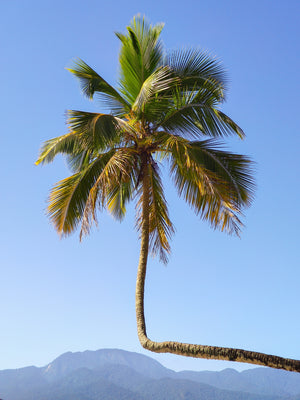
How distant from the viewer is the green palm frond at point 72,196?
10547 millimetres

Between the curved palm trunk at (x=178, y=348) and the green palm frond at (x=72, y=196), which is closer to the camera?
the curved palm trunk at (x=178, y=348)

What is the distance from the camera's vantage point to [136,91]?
432 inches

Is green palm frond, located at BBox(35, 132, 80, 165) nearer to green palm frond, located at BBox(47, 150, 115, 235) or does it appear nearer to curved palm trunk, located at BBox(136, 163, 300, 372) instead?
green palm frond, located at BBox(47, 150, 115, 235)

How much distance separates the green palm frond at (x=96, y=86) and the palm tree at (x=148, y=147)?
0.9 inches

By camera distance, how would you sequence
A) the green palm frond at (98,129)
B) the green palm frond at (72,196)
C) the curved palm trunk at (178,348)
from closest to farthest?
the curved palm trunk at (178,348) → the green palm frond at (98,129) → the green palm frond at (72,196)

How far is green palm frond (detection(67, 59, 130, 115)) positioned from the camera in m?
11.2

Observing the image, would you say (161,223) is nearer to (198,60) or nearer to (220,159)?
(220,159)

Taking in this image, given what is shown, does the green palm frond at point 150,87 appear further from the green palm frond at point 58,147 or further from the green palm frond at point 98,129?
the green palm frond at point 58,147

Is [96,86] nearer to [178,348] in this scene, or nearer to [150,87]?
[150,87]

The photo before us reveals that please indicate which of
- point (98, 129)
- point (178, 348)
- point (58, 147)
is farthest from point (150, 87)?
point (178, 348)

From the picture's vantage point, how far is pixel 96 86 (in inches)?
446

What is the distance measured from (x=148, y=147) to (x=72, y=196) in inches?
76.4

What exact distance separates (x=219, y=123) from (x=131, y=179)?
7.89 feet

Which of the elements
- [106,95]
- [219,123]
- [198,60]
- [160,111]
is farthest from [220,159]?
[106,95]
